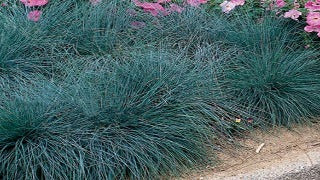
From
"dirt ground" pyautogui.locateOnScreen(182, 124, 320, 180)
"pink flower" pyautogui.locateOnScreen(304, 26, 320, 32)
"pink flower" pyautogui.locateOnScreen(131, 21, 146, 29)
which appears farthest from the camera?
"pink flower" pyautogui.locateOnScreen(131, 21, 146, 29)

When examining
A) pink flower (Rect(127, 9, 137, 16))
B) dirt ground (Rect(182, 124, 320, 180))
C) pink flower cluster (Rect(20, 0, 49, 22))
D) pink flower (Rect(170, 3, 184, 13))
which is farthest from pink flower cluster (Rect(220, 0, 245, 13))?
pink flower cluster (Rect(20, 0, 49, 22))

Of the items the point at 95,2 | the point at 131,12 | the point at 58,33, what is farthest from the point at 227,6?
the point at 58,33

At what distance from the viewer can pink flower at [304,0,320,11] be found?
5250 millimetres

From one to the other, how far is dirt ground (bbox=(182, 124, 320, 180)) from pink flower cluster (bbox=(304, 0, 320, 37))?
80cm

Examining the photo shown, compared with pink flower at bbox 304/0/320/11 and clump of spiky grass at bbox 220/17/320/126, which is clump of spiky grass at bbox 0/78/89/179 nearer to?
clump of spiky grass at bbox 220/17/320/126

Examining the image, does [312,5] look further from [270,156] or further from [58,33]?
[58,33]

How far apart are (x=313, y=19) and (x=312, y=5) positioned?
0.67ft

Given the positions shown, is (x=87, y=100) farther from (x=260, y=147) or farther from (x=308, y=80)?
(x=308, y=80)

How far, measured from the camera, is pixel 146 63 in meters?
4.56

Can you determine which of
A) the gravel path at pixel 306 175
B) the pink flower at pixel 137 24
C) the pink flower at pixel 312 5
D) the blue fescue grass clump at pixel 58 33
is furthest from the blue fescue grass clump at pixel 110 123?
the pink flower at pixel 312 5

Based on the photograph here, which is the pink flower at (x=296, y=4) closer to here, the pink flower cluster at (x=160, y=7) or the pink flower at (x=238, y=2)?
the pink flower at (x=238, y=2)

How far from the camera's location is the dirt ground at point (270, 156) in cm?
411

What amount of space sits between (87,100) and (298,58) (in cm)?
171

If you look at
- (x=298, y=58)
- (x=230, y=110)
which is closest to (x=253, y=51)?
(x=298, y=58)
